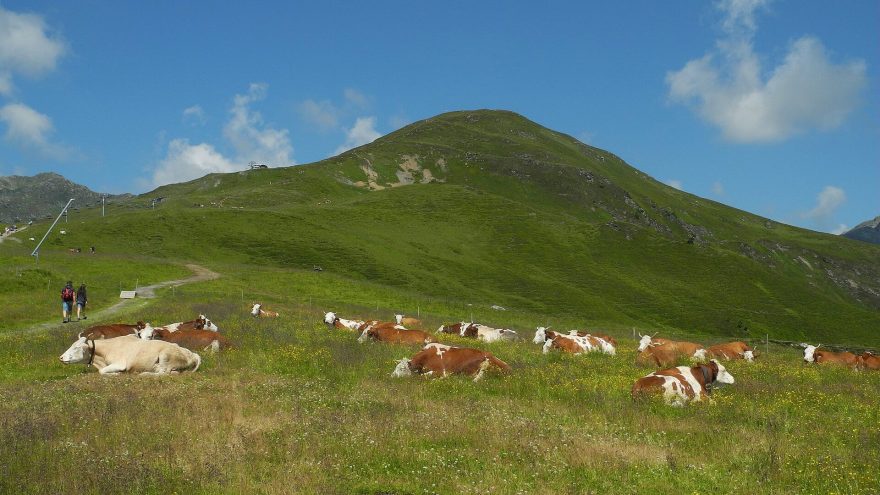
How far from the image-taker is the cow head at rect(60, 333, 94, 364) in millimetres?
18062

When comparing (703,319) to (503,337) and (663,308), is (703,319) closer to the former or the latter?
(663,308)

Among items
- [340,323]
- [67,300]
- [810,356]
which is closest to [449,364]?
[340,323]

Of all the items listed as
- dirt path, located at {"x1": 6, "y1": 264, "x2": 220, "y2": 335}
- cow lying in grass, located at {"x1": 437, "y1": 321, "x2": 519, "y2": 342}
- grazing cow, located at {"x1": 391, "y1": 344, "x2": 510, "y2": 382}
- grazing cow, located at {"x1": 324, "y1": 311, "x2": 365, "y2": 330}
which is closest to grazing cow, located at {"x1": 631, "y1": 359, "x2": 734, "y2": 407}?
grazing cow, located at {"x1": 391, "y1": 344, "x2": 510, "y2": 382}

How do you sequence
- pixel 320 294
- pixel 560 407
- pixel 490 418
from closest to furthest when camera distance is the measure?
pixel 490 418 → pixel 560 407 → pixel 320 294

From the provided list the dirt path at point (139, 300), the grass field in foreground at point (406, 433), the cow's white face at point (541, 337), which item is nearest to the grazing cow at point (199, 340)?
the grass field in foreground at point (406, 433)

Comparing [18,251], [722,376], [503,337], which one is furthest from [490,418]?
[18,251]

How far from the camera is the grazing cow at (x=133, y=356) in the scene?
1767cm

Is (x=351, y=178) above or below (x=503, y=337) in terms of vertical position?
above

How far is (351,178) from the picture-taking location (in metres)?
182

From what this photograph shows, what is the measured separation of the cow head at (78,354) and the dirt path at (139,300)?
993 centimetres

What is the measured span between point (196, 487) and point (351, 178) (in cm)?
17716

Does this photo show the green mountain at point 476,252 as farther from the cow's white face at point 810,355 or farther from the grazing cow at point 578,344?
the grazing cow at point 578,344

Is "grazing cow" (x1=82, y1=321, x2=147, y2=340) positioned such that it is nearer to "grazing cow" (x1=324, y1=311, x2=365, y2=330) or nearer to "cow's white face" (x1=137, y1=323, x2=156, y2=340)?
"cow's white face" (x1=137, y1=323, x2=156, y2=340)

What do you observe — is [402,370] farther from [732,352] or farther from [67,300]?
[67,300]
